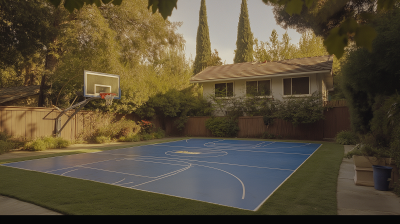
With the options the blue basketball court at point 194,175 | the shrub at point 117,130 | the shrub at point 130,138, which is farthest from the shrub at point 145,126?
the blue basketball court at point 194,175

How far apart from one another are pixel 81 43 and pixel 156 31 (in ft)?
15.9

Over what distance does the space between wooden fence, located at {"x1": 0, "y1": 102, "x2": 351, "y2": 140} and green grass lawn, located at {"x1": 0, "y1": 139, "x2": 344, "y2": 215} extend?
7684 millimetres

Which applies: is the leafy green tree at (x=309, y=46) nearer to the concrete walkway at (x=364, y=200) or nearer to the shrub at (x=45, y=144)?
the shrub at (x=45, y=144)

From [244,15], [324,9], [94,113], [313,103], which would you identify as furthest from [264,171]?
[244,15]

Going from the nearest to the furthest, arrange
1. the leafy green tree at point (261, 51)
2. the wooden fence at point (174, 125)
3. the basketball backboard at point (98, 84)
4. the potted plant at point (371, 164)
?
the potted plant at point (371, 164)
the wooden fence at point (174, 125)
the basketball backboard at point (98, 84)
the leafy green tree at point (261, 51)

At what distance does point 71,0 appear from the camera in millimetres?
2230

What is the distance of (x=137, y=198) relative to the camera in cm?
449

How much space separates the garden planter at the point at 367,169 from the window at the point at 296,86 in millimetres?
14492

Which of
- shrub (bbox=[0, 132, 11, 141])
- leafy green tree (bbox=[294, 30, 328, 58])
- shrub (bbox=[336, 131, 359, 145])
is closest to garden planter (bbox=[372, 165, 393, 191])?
shrub (bbox=[336, 131, 359, 145])

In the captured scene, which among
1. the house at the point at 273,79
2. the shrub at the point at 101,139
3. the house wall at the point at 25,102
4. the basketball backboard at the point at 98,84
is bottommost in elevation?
the shrub at the point at 101,139

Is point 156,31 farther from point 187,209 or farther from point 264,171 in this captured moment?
point 187,209

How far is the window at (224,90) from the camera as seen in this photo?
21.7 m

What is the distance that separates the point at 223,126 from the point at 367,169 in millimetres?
14214

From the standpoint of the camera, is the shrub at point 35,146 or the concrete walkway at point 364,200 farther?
the shrub at point 35,146
